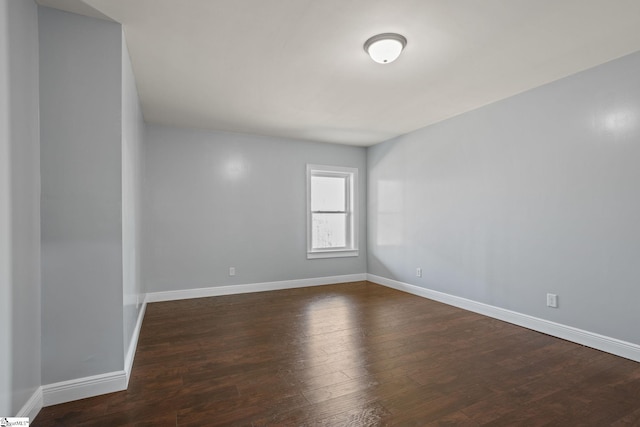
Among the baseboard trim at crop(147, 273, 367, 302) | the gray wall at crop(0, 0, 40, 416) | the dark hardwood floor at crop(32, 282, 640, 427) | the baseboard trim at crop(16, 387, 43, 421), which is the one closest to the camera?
the gray wall at crop(0, 0, 40, 416)

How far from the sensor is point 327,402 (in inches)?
79.9

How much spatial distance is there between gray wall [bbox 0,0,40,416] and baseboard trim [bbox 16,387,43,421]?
35 millimetres

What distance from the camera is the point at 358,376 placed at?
237cm

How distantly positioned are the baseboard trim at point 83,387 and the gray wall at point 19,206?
132 mm

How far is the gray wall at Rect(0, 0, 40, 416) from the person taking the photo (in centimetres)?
159

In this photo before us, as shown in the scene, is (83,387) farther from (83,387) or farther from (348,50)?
(348,50)

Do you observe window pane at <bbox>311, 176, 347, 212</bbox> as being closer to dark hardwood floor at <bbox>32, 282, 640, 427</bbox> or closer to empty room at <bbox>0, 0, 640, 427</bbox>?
empty room at <bbox>0, 0, 640, 427</bbox>

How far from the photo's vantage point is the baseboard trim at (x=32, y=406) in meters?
1.77

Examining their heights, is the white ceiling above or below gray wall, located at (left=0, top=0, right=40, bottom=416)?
above

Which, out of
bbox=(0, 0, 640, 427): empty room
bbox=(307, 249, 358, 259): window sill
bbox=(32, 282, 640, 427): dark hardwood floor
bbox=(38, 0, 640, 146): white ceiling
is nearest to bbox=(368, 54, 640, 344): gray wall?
bbox=(0, 0, 640, 427): empty room

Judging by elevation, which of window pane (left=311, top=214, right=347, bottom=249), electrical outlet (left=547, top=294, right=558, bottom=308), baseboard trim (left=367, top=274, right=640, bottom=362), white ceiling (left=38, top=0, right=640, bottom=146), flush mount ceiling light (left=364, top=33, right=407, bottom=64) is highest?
white ceiling (left=38, top=0, right=640, bottom=146)

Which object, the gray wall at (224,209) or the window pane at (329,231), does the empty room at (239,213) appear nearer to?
the gray wall at (224,209)

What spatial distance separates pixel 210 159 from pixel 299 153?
1480mm

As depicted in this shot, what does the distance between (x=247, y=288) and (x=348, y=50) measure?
3.75 metres
